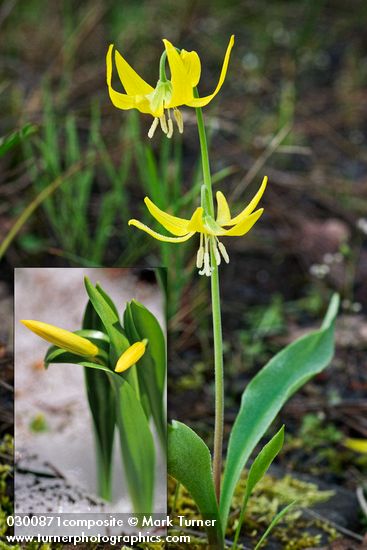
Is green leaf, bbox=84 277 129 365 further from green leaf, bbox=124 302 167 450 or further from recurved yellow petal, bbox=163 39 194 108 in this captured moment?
recurved yellow petal, bbox=163 39 194 108

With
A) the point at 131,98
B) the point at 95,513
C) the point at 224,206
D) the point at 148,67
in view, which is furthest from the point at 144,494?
the point at 148,67

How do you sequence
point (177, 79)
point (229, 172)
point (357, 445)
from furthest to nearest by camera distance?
1. point (229, 172)
2. point (357, 445)
3. point (177, 79)

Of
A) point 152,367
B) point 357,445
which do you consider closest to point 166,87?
point 152,367

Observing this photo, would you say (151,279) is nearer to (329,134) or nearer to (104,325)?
(104,325)

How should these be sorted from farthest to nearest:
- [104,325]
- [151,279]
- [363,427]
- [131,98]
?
1. [363,427]
2. [151,279]
3. [104,325]
4. [131,98]

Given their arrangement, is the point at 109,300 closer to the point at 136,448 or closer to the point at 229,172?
the point at 136,448

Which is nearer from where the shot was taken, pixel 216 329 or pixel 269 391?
pixel 216 329

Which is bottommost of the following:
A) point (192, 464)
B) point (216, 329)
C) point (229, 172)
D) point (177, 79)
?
point (192, 464)
